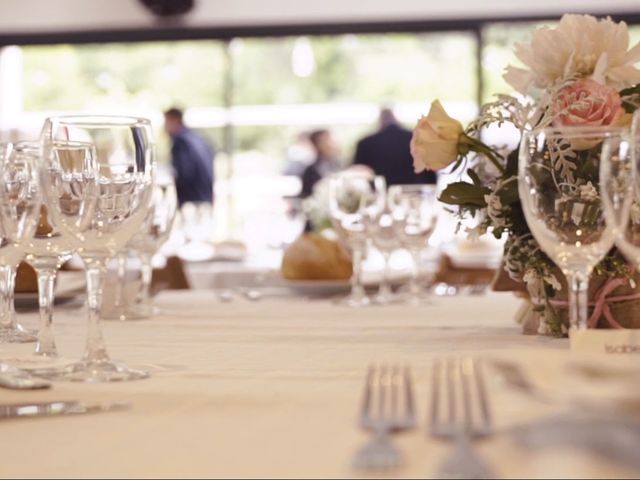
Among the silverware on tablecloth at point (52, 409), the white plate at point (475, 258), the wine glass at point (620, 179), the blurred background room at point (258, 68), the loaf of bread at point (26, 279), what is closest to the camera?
the silverware on tablecloth at point (52, 409)

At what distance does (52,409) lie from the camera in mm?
1005

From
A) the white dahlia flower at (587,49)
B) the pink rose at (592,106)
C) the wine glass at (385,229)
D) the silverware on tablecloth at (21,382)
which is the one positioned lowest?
the silverware on tablecloth at (21,382)

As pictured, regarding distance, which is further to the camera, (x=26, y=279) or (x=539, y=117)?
(x=26, y=279)

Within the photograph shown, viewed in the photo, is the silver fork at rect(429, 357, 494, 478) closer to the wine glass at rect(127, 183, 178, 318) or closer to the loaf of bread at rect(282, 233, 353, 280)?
the wine glass at rect(127, 183, 178, 318)

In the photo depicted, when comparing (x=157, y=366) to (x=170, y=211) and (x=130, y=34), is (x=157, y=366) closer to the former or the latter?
(x=170, y=211)

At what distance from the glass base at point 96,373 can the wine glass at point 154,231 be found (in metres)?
0.84

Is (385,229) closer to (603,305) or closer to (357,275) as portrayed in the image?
(357,275)

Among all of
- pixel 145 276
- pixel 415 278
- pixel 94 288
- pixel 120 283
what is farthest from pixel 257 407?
pixel 415 278

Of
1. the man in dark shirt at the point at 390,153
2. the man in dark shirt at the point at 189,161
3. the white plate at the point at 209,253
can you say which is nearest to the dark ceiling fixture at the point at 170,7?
the man in dark shirt at the point at 189,161

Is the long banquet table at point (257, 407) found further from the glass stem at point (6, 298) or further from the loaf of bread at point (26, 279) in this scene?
the loaf of bread at point (26, 279)

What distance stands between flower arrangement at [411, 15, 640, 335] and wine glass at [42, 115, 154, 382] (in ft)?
1.42

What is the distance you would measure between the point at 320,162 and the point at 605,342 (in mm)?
9007

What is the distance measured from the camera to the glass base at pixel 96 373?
1183mm

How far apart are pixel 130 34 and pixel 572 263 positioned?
8.85m
